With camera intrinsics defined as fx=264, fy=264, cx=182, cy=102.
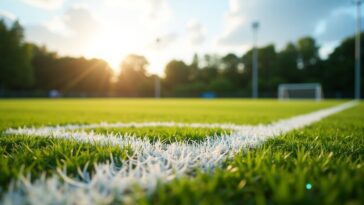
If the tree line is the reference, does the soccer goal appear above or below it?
below

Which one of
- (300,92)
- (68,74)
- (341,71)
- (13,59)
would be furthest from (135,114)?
(68,74)

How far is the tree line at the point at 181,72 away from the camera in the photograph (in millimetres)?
44406

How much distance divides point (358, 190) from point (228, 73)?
55060 mm

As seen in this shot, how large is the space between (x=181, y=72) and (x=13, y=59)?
31.7 meters

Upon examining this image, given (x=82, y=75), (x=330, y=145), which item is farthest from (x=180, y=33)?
(x=330, y=145)

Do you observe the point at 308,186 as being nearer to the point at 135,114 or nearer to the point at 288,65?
the point at 135,114

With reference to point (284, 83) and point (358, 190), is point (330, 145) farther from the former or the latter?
point (284, 83)

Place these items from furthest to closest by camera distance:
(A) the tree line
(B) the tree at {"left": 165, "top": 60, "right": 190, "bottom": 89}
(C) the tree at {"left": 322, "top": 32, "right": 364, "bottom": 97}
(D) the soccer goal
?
(B) the tree at {"left": 165, "top": 60, "right": 190, "bottom": 89}, (A) the tree line, (C) the tree at {"left": 322, "top": 32, "right": 364, "bottom": 97}, (D) the soccer goal

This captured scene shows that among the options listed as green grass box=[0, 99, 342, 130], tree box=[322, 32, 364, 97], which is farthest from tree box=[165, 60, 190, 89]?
green grass box=[0, 99, 342, 130]

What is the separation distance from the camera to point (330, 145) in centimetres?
206

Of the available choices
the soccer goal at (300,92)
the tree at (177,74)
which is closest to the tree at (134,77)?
the tree at (177,74)

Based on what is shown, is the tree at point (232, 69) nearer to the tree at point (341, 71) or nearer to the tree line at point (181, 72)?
the tree line at point (181, 72)

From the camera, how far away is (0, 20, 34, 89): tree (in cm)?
4406

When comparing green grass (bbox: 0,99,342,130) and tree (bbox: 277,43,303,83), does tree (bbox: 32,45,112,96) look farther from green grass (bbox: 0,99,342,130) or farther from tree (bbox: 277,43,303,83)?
green grass (bbox: 0,99,342,130)
